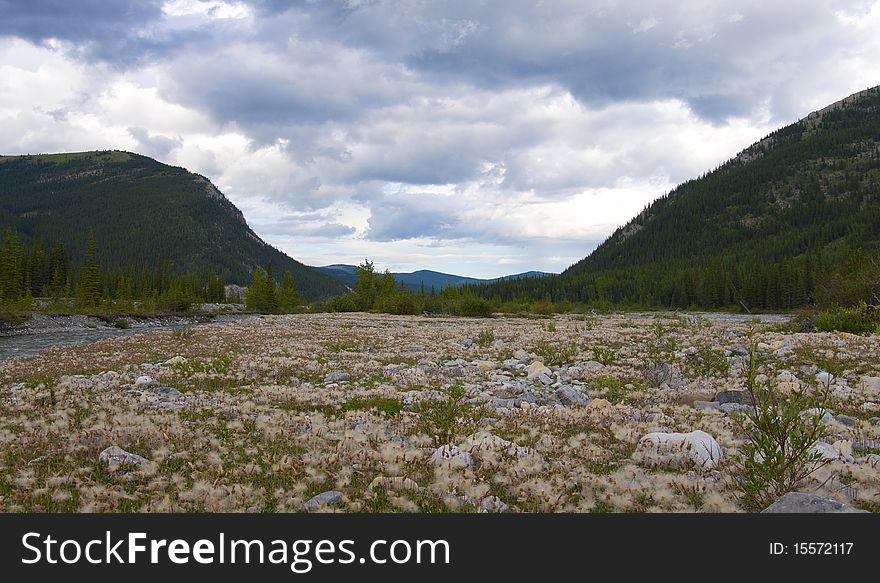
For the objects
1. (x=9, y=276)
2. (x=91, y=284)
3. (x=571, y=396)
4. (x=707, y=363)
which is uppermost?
(x=9, y=276)

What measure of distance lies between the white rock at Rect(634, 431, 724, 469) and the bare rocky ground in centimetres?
3

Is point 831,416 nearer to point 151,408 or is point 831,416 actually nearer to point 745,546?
point 745,546

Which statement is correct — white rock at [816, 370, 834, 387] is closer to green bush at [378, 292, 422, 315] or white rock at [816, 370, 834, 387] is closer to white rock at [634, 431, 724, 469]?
white rock at [634, 431, 724, 469]

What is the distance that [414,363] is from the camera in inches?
685

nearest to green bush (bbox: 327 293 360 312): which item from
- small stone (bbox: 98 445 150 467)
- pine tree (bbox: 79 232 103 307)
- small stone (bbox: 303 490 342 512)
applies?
pine tree (bbox: 79 232 103 307)

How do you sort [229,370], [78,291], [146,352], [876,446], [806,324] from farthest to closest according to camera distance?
[78,291], [806,324], [146,352], [229,370], [876,446]

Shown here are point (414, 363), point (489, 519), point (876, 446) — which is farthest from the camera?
point (414, 363)

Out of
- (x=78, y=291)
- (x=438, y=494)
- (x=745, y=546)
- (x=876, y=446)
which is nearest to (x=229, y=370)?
(x=438, y=494)

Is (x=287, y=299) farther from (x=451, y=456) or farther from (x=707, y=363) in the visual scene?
(x=451, y=456)

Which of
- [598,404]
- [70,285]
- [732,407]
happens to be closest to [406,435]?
[598,404]

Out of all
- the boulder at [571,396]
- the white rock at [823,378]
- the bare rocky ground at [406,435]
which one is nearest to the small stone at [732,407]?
the bare rocky ground at [406,435]

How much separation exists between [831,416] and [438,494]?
804cm

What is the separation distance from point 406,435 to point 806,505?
210 inches

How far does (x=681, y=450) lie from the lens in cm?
669
